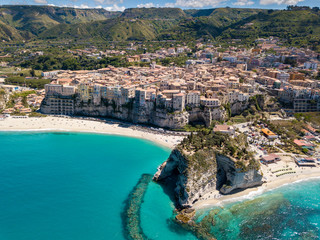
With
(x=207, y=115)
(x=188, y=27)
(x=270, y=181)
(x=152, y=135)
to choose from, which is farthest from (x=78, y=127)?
(x=188, y=27)

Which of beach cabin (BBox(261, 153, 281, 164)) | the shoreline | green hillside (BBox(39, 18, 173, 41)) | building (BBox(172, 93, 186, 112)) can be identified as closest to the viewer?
the shoreline

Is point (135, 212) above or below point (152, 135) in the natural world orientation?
below

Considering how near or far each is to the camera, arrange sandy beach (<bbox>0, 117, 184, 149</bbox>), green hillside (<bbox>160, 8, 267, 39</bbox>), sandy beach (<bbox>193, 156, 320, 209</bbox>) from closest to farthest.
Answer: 1. sandy beach (<bbox>193, 156, 320, 209</bbox>)
2. sandy beach (<bbox>0, 117, 184, 149</bbox>)
3. green hillside (<bbox>160, 8, 267, 39</bbox>)

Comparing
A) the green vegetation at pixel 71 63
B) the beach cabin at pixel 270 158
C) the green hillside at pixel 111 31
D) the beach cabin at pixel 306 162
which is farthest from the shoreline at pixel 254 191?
the green hillside at pixel 111 31

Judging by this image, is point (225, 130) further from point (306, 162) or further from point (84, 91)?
point (84, 91)

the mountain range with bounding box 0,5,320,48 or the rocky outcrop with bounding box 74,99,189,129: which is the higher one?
the mountain range with bounding box 0,5,320,48

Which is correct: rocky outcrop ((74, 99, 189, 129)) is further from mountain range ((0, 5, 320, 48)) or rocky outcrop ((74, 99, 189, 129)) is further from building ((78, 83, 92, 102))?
mountain range ((0, 5, 320, 48))

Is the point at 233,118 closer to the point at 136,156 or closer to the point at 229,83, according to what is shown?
the point at 229,83

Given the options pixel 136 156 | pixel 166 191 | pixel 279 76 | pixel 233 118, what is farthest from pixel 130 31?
pixel 166 191

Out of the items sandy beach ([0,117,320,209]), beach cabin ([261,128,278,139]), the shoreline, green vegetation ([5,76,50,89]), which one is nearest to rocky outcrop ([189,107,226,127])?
sandy beach ([0,117,320,209])
